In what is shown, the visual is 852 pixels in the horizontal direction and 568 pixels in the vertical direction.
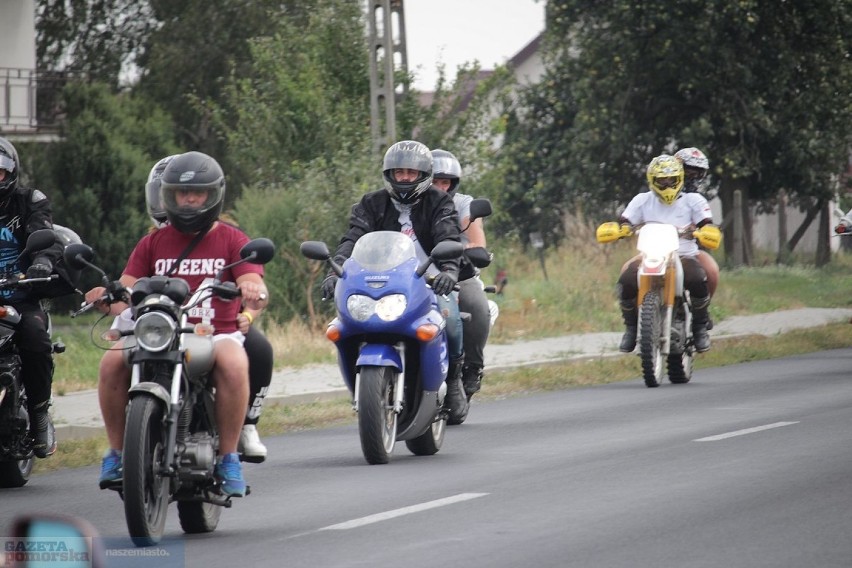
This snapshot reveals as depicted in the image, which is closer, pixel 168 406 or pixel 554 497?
pixel 168 406

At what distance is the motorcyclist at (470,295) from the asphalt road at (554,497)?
0.45m

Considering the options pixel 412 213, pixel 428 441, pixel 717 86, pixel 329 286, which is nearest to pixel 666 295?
pixel 412 213

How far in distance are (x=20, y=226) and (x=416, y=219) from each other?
8.43ft

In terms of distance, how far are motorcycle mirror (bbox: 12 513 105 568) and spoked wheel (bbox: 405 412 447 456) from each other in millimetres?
6663

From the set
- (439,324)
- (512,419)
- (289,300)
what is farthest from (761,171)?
(439,324)

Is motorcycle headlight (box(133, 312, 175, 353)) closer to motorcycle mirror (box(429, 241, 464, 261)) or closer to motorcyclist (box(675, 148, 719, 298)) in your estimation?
motorcycle mirror (box(429, 241, 464, 261))

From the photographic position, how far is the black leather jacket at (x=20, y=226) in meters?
10.1

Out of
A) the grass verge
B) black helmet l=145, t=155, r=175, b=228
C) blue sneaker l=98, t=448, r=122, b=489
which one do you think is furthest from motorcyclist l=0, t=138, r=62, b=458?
blue sneaker l=98, t=448, r=122, b=489

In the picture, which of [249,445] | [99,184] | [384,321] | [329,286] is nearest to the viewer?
[249,445]

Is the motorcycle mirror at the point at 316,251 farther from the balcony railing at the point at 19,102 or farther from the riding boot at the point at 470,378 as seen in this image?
the balcony railing at the point at 19,102

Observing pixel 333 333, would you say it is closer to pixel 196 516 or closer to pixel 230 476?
pixel 196 516

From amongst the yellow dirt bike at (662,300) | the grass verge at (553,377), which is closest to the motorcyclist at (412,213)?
the grass verge at (553,377)

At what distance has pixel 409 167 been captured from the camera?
35.6ft

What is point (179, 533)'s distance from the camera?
26.5 ft
